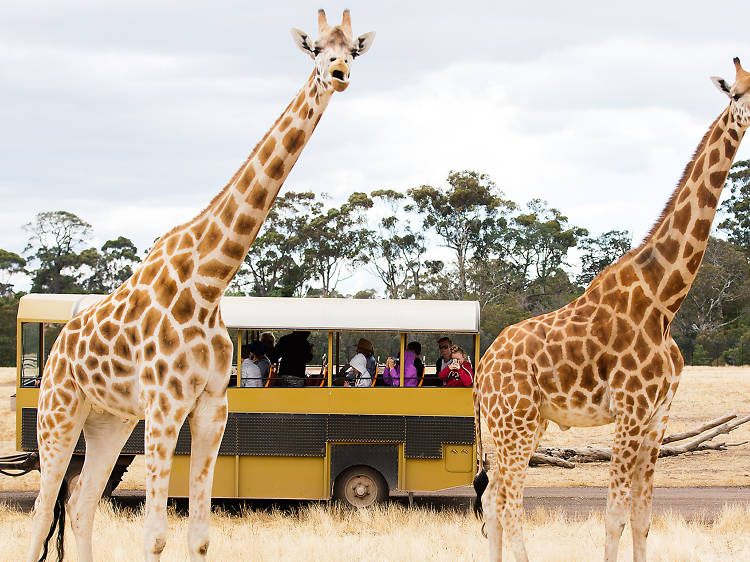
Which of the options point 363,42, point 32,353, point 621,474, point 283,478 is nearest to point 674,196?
point 621,474

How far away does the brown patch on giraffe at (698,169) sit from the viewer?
253 inches

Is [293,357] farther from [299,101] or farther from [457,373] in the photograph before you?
[299,101]

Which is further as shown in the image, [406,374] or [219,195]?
[406,374]

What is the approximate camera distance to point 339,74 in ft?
16.6

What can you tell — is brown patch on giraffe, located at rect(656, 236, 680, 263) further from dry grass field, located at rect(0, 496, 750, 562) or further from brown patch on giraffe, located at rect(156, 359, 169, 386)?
brown patch on giraffe, located at rect(156, 359, 169, 386)

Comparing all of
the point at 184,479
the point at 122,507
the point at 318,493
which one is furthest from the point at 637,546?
the point at 122,507

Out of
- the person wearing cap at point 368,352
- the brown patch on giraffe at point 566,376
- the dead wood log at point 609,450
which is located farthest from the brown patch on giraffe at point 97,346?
the dead wood log at point 609,450

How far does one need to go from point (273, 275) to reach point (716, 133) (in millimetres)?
34044

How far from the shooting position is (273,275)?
39562mm

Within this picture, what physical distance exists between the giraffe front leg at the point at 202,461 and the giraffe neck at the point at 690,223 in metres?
3.42

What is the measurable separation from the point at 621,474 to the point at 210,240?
3.50 meters

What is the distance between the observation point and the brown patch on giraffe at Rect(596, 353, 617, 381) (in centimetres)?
638

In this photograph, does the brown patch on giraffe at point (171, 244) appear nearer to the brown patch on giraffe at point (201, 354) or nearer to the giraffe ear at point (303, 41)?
the brown patch on giraffe at point (201, 354)

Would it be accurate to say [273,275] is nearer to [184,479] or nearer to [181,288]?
[184,479]
